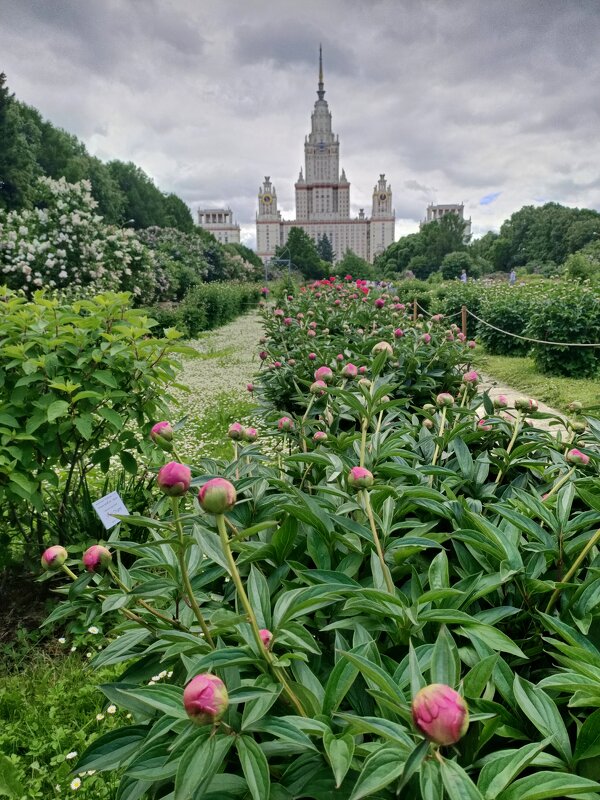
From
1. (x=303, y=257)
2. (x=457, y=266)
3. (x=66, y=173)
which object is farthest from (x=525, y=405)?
(x=303, y=257)

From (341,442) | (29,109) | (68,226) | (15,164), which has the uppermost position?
(29,109)

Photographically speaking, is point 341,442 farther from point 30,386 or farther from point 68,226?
point 68,226

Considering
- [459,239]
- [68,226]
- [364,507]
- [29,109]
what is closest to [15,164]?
[29,109]

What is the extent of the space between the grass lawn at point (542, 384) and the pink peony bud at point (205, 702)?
144 inches

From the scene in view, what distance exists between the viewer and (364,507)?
0.68m

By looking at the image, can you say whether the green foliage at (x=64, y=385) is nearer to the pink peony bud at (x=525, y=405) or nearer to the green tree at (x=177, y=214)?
the pink peony bud at (x=525, y=405)

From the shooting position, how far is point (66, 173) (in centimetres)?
2575

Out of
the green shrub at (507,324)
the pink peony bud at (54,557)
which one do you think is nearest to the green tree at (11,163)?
the green shrub at (507,324)

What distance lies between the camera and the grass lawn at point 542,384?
443cm

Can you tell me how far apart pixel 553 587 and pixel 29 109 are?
31247 mm

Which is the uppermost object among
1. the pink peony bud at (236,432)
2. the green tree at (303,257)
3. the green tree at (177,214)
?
the green tree at (177,214)

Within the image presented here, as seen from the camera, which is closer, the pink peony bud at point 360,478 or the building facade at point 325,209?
the pink peony bud at point 360,478

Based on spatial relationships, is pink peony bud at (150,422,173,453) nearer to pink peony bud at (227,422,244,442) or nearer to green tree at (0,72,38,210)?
pink peony bud at (227,422,244,442)

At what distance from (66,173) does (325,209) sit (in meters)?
61.2
